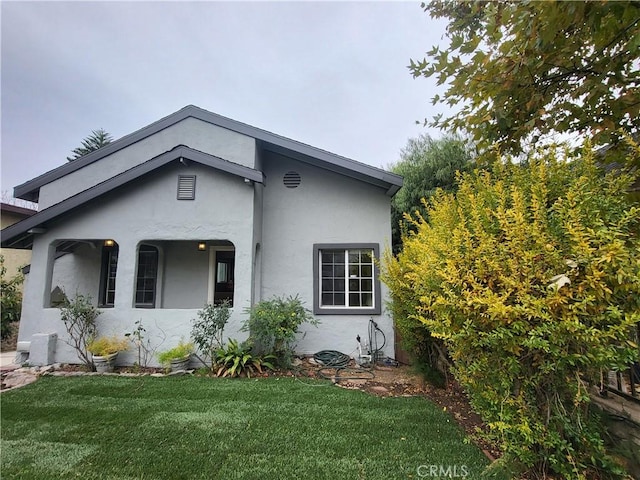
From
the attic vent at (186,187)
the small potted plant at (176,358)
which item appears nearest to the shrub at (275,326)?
the small potted plant at (176,358)

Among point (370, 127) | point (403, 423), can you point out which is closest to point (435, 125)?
point (403, 423)

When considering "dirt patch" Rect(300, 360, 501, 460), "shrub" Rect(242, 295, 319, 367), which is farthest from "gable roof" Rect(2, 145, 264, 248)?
"dirt patch" Rect(300, 360, 501, 460)

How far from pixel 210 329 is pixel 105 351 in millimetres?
2262

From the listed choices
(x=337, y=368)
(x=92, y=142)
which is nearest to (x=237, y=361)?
(x=337, y=368)

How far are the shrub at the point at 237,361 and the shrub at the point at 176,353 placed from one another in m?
0.65

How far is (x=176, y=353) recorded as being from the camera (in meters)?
6.71

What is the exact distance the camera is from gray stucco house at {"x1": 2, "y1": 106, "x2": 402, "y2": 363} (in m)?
7.28

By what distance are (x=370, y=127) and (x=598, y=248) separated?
17.4 metres

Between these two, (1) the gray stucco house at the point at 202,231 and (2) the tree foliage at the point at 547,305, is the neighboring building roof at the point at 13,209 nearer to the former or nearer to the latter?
(1) the gray stucco house at the point at 202,231

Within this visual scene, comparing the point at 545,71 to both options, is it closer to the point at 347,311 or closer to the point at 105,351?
the point at 347,311

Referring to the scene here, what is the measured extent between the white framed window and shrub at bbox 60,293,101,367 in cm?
512

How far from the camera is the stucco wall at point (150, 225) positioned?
7270mm

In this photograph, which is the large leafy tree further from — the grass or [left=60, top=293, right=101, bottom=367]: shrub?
the grass

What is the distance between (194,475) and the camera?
3.09 m
